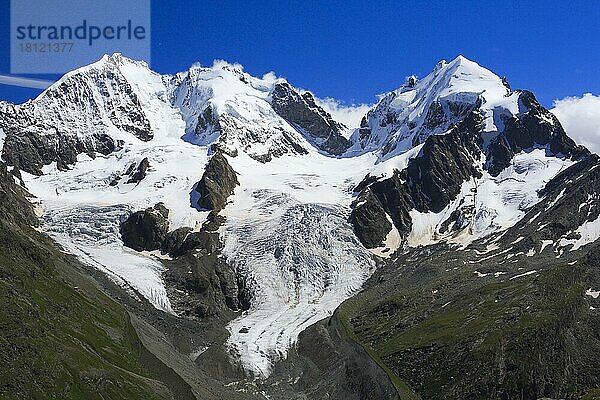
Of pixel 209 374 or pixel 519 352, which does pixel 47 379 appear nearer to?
pixel 209 374

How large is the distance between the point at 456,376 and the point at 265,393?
5398 cm

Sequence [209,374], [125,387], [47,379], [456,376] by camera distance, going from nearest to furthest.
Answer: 1. [47,379]
2. [125,387]
3. [456,376]
4. [209,374]

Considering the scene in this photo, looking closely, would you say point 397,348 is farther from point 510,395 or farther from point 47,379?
point 47,379

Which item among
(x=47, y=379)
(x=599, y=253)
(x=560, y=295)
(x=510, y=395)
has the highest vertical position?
(x=599, y=253)

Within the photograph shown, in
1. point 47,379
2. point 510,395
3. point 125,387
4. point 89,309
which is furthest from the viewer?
Result: point 89,309

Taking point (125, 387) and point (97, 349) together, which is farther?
point (97, 349)

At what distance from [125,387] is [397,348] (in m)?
72.1

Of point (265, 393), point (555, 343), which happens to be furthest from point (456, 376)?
point (265, 393)

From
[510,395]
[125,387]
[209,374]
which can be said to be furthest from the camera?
[209,374]

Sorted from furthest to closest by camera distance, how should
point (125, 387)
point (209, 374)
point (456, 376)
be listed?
point (209, 374)
point (456, 376)
point (125, 387)

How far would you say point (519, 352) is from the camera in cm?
14450

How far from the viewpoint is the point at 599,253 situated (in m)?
192

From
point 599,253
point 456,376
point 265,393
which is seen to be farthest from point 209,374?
point 599,253

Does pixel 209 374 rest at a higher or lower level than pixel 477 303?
lower
